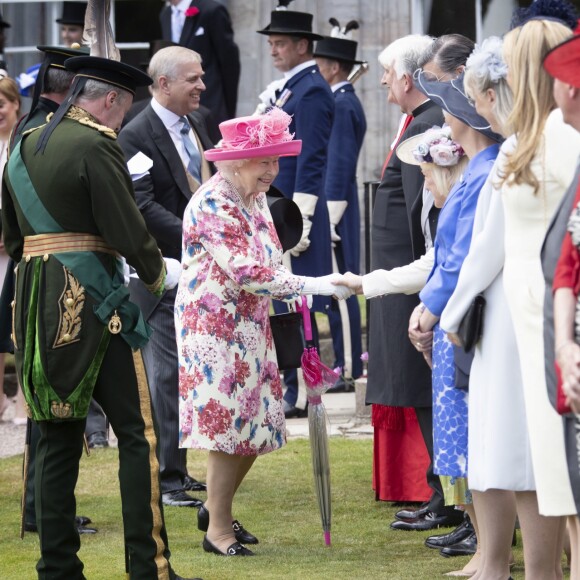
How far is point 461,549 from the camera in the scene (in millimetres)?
5695

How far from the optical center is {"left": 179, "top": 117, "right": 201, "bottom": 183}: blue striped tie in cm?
706

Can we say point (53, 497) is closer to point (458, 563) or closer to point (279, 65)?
point (458, 563)

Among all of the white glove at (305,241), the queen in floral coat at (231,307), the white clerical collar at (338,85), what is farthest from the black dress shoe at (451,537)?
the white clerical collar at (338,85)

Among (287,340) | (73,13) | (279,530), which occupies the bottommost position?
(279,530)

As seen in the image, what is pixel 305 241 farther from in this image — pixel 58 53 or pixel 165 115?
pixel 58 53

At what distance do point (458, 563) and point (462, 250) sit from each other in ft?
4.63

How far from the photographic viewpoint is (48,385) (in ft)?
16.1

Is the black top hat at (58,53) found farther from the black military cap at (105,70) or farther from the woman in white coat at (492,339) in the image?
the woman in white coat at (492,339)

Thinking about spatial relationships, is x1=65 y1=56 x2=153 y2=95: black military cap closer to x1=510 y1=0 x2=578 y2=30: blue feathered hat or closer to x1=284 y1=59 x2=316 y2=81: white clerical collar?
x1=510 y1=0 x2=578 y2=30: blue feathered hat

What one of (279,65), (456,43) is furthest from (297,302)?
(279,65)

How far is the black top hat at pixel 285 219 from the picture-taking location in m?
6.24

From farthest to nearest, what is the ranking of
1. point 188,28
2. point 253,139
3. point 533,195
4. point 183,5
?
point 183,5 → point 188,28 → point 253,139 → point 533,195

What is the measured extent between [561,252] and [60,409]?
6.61 ft

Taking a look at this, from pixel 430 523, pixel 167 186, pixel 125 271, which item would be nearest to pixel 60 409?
pixel 125 271
